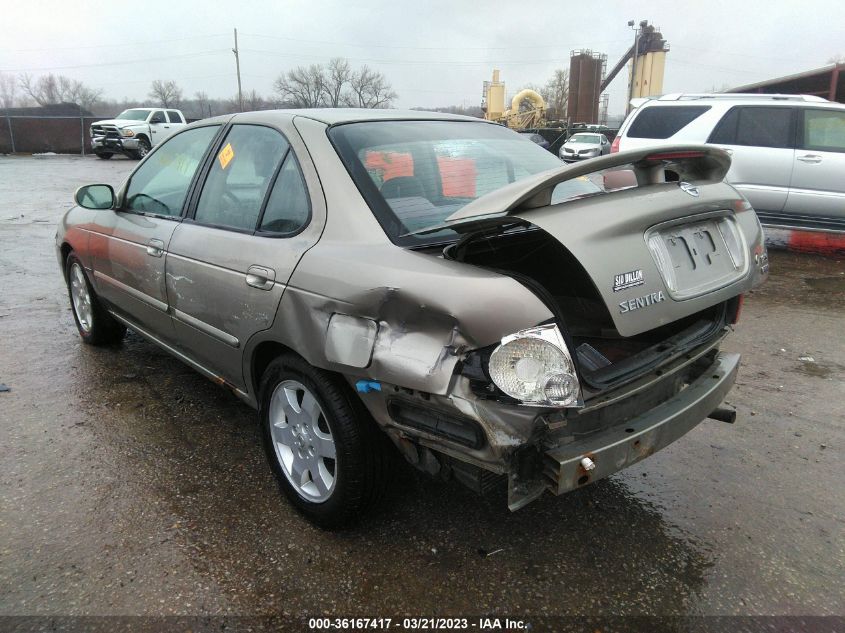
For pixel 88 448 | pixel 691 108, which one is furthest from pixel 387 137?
pixel 691 108

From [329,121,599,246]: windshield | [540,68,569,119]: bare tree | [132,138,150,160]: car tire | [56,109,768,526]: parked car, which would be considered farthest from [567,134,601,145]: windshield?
[540,68,569,119]: bare tree

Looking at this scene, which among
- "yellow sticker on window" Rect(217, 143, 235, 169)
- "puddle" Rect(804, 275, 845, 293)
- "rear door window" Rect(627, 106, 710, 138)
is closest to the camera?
"yellow sticker on window" Rect(217, 143, 235, 169)

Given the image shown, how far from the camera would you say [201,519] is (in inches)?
99.9

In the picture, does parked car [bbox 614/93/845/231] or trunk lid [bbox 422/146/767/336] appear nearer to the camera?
trunk lid [bbox 422/146/767/336]

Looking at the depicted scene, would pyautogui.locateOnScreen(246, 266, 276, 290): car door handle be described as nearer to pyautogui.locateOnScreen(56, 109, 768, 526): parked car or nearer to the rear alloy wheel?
pyautogui.locateOnScreen(56, 109, 768, 526): parked car

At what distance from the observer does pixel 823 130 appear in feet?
23.5

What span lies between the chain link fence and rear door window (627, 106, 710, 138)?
30.8 metres

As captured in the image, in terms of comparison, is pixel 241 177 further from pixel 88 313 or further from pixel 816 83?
pixel 816 83

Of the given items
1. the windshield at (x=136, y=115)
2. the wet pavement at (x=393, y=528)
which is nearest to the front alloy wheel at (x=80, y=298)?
the wet pavement at (x=393, y=528)

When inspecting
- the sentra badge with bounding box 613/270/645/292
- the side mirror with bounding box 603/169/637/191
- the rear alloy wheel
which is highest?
the side mirror with bounding box 603/169/637/191

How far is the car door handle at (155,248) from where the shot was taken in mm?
3170

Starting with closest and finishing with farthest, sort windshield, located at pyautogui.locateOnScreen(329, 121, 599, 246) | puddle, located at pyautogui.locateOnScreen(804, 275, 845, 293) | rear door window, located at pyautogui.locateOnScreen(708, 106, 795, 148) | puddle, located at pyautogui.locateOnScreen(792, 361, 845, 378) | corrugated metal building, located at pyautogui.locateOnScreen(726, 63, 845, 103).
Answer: windshield, located at pyautogui.locateOnScreen(329, 121, 599, 246) → puddle, located at pyautogui.locateOnScreen(792, 361, 845, 378) → puddle, located at pyautogui.locateOnScreen(804, 275, 845, 293) → rear door window, located at pyautogui.locateOnScreen(708, 106, 795, 148) → corrugated metal building, located at pyautogui.locateOnScreen(726, 63, 845, 103)

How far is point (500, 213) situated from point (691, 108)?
721 cm

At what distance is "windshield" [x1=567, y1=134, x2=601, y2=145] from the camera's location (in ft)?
83.2
